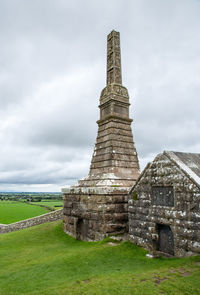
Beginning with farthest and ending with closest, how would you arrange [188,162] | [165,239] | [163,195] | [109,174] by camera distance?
[109,174] → [188,162] → [163,195] → [165,239]

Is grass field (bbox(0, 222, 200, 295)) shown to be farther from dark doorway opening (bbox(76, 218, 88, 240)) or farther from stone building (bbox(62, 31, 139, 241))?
stone building (bbox(62, 31, 139, 241))

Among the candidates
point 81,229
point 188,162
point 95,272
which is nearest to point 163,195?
point 188,162

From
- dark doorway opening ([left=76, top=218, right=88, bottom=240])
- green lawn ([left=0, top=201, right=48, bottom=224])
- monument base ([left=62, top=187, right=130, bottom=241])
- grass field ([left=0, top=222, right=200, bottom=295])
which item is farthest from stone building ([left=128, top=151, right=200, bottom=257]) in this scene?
green lawn ([left=0, top=201, right=48, bottom=224])

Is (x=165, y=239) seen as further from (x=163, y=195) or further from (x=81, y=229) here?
(x=81, y=229)

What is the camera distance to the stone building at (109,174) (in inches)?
436

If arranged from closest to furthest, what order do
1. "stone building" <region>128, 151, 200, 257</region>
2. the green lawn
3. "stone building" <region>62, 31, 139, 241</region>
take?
"stone building" <region>128, 151, 200, 257</region> → "stone building" <region>62, 31, 139, 241</region> → the green lawn

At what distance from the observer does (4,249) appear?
36.7 ft

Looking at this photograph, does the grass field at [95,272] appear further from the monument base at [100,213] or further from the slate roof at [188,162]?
the slate roof at [188,162]

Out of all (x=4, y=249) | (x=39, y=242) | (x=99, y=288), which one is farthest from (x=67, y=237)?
(x=99, y=288)

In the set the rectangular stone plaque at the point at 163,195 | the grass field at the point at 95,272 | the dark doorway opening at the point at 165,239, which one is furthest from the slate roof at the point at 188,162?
the grass field at the point at 95,272

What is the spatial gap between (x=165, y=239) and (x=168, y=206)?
121 cm

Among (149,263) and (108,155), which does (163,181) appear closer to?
(149,263)

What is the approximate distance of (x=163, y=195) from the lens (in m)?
8.28

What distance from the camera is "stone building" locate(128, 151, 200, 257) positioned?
7.08 meters
